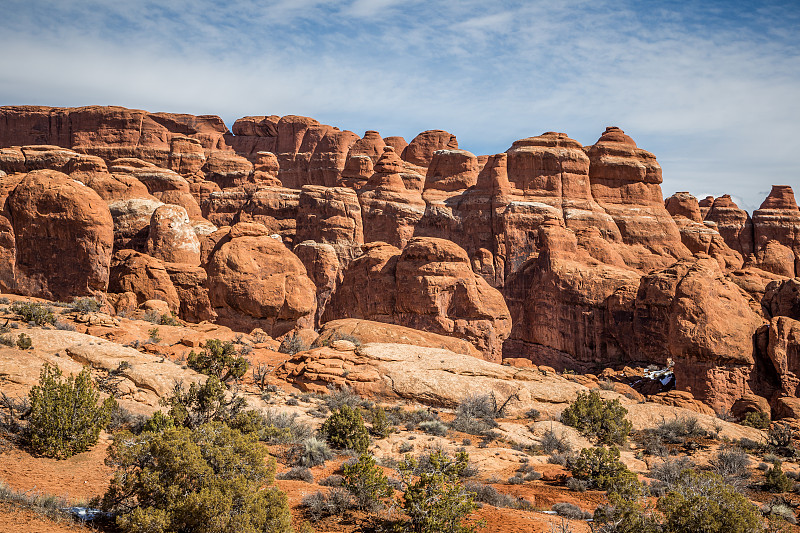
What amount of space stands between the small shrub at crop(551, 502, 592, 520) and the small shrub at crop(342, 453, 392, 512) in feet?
10.7

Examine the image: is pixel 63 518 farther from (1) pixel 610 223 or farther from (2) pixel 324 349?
(1) pixel 610 223

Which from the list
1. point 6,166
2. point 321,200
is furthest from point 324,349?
point 6,166

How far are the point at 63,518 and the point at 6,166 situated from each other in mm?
45610

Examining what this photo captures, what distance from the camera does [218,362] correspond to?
692 inches

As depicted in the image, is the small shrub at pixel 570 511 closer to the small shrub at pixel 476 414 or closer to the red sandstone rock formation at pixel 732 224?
the small shrub at pixel 476 414

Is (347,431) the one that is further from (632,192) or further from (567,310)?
(632,192)

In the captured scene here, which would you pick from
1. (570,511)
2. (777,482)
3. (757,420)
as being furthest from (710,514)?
(757,420)

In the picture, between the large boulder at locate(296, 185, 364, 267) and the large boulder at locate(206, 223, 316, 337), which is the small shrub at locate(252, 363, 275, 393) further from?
the large boulder at locate(296, 185, 364, 267)

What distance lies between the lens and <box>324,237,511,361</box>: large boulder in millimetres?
32531

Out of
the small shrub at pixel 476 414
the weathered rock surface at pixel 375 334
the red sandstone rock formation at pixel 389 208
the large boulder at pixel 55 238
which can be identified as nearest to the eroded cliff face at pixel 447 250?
the large boulder at pixel 55 238

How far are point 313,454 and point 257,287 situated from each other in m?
15.1

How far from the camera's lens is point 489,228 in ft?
194

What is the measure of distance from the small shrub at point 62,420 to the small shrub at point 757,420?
2154cm

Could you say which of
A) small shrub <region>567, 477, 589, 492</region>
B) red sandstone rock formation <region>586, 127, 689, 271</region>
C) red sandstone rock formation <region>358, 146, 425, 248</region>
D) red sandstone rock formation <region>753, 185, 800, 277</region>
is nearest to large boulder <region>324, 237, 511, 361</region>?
small shrub <region>567, 477, 589, 492</region>
